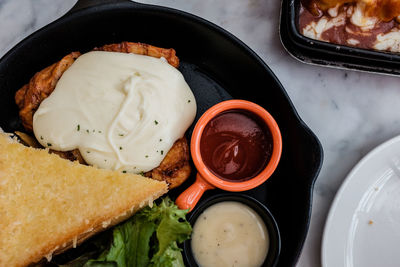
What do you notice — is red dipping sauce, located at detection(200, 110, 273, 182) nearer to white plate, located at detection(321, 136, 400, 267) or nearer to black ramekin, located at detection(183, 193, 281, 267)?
black ramekin, located at detection(183, 193, 281, 267)

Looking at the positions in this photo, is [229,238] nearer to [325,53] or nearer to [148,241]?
[148,241]

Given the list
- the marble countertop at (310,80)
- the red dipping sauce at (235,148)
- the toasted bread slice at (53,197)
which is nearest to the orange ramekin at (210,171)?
the red dipping sauce at (235,148)

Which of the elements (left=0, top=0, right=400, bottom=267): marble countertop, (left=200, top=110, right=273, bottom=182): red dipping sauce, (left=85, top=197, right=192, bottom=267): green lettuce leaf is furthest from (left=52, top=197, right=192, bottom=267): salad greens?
(left=0, top=0, right=400, bottom=267): marble countertop

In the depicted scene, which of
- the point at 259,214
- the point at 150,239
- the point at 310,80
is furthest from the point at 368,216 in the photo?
the point at 150,239

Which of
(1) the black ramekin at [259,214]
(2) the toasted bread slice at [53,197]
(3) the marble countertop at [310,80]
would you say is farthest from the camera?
(3) the marble countertop at [310,80]

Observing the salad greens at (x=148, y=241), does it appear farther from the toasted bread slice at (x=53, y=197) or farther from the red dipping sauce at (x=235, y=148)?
the red dipping sauce at (x=235, y=148)

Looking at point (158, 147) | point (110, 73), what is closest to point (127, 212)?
point (158, 147)

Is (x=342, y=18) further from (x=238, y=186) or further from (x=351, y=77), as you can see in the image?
(x=238, y=186)
